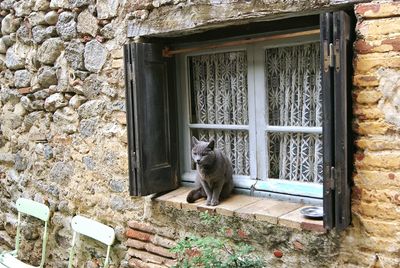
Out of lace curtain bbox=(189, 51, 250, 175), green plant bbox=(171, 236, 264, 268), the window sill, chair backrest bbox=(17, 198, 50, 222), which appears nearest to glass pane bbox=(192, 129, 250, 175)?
lace curtain bbox=(189, 51, 250, 175)

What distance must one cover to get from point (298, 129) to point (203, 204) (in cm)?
83

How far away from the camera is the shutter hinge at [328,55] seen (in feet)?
7.65

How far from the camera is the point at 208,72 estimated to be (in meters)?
3.42

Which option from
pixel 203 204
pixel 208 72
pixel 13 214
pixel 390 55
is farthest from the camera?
pixel 13 214

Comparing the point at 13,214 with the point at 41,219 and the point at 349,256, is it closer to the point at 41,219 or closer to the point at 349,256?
the point at 41,219

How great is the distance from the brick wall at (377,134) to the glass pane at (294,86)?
474 mm

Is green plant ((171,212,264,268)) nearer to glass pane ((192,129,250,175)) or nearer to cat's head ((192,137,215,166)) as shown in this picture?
cat's head ((192,137,215,166))

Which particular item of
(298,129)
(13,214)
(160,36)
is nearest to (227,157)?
(298,129)

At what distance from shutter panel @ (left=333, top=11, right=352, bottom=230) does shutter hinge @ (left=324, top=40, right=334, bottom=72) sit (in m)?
0.02

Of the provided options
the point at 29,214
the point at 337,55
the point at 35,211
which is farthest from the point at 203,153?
the point at 29,214

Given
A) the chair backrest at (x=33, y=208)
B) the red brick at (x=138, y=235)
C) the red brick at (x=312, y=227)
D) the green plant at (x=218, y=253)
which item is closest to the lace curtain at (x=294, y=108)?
the red brick at (x=312, y=227)

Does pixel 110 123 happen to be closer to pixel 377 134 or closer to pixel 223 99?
pixel 223 99

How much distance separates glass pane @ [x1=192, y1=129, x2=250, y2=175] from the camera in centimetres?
329

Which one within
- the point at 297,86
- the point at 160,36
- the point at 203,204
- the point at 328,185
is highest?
the point at 160,36
